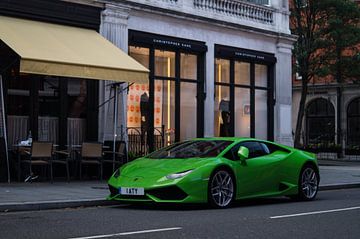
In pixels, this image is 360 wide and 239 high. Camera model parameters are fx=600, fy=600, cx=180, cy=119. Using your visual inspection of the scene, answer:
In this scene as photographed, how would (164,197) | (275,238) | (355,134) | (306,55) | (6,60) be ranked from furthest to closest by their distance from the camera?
(355,134) → (306,55) → (6,60) → (164,197) → (275,238)

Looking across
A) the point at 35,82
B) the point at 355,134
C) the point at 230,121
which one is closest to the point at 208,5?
the point at 230,121

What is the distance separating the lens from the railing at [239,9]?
21.0 meters

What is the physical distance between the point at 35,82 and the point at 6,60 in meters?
1.08

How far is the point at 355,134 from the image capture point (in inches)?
1854

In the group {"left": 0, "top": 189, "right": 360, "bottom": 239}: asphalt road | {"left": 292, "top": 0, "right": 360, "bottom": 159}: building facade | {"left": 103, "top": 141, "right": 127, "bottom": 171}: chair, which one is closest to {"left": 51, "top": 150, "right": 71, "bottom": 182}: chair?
{"left": 103, "top": 141, "right": 127, "bottom": 171}: chair

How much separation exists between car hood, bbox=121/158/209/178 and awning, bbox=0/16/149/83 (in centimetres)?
361

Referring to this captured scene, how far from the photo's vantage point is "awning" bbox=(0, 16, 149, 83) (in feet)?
44.9

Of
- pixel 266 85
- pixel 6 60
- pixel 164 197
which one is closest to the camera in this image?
pixel 164 197

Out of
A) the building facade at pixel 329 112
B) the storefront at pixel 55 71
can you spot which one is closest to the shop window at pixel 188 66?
the storefront at pixel 55 71

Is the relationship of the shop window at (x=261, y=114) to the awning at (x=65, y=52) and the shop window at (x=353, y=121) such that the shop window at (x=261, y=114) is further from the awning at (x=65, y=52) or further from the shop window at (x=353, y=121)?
the shop window at (x=353, y=121)

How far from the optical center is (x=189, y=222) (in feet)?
29.8

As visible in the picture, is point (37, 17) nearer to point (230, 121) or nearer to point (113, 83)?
point (113, 83)

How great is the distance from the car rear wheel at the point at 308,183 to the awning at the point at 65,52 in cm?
492

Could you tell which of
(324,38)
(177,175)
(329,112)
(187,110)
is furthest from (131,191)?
(329,112)
